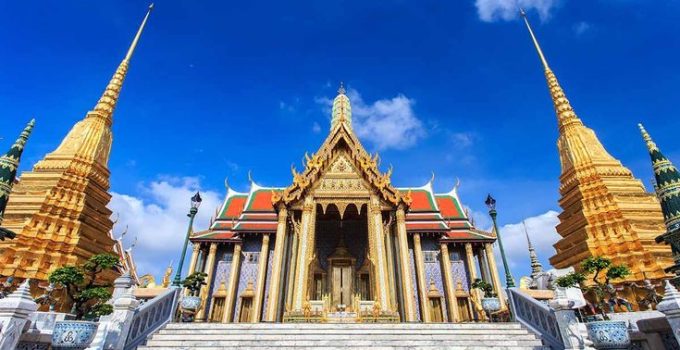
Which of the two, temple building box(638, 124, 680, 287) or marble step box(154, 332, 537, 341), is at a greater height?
temple building box(638, 124, 680, 287)

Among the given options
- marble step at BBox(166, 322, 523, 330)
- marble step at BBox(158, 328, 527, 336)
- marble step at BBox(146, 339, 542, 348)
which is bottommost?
marble step at BBox(146, 339, 542, 348)

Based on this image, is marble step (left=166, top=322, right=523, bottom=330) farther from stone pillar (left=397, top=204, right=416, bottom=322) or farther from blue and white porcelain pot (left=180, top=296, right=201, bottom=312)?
stone pillar (left=397, top=204, right=416, bottom=322)

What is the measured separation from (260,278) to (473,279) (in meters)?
10.9

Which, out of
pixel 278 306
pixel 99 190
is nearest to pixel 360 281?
pixel 278 306

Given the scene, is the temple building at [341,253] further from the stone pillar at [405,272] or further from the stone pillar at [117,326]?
the stone pillar at [117,326]

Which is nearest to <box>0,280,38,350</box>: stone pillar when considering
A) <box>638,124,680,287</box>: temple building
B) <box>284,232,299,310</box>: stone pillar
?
<box>284,232,299,310</box>: stone pillar

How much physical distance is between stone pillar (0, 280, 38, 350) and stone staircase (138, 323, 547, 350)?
2.46m

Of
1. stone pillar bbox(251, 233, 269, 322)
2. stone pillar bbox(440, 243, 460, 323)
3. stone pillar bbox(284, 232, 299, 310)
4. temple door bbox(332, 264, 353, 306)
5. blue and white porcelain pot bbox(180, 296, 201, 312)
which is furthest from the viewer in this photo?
stone pillar bbox(440, 243, 460, 323)

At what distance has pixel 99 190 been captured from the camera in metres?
19.5

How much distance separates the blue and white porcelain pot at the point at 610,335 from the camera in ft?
18.5

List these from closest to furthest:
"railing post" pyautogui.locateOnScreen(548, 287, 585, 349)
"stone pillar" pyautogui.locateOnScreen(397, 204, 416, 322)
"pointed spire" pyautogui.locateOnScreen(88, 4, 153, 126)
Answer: "railing post" pyautogui.locateOnScreen(548, 287, 585, 349)
"stone pillar" pyautogui.locateOnScreen(397, 204, 416, 322)
"pointed spire" pyautogui.locateOnScreen(88, 4, 153, 126)

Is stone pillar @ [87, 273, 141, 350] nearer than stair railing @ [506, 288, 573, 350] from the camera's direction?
Yes

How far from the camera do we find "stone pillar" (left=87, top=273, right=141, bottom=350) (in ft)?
20.1

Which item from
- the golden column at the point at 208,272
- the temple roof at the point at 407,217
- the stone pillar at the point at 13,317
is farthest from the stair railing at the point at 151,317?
the temple roof at the point at 407,217
